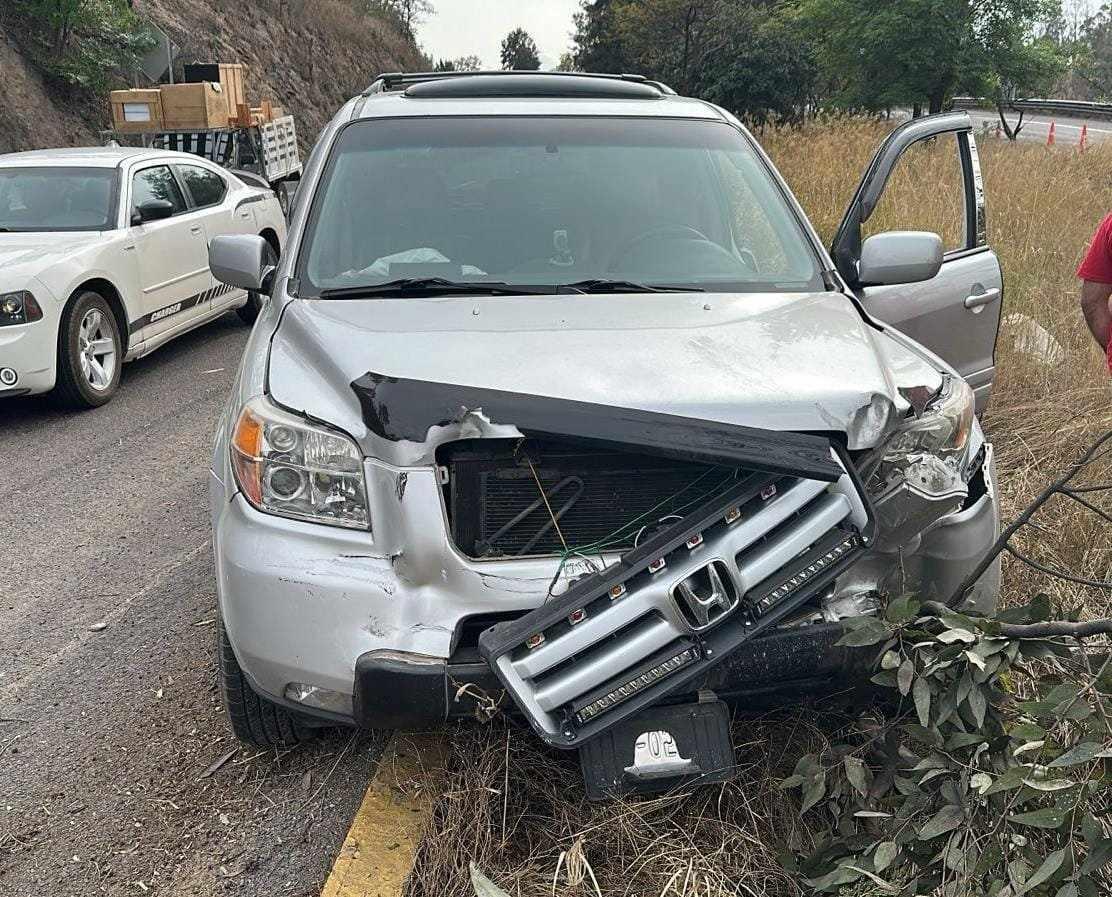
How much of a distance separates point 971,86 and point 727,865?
80.2 feet

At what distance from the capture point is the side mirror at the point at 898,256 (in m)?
3.71

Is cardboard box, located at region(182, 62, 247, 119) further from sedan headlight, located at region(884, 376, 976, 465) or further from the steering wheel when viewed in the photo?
sedan headlight, located at region(884, 376, 976, 465)

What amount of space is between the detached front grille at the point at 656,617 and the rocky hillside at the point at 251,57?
18.1 meters

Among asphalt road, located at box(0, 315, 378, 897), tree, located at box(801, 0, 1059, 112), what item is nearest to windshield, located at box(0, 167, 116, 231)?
asphalt road, located at box(0, 315, 378, 897)

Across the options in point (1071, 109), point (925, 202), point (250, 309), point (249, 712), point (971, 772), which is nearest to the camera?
point (971, 772)

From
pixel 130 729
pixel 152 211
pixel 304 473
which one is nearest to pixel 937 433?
pixel 304 473

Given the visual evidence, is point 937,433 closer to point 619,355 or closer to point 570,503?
point 619,355

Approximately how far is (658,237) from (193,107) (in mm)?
11685

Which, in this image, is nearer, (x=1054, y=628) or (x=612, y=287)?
(x=1054, y=628)

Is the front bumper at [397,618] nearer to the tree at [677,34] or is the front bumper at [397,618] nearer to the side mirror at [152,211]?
the side mirror at [152,211]

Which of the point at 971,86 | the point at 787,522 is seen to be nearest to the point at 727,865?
the point at 787,522

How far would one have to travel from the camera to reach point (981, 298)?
4605 mm

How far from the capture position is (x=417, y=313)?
3137 millimetres

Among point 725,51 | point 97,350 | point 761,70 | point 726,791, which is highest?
point 725,51
